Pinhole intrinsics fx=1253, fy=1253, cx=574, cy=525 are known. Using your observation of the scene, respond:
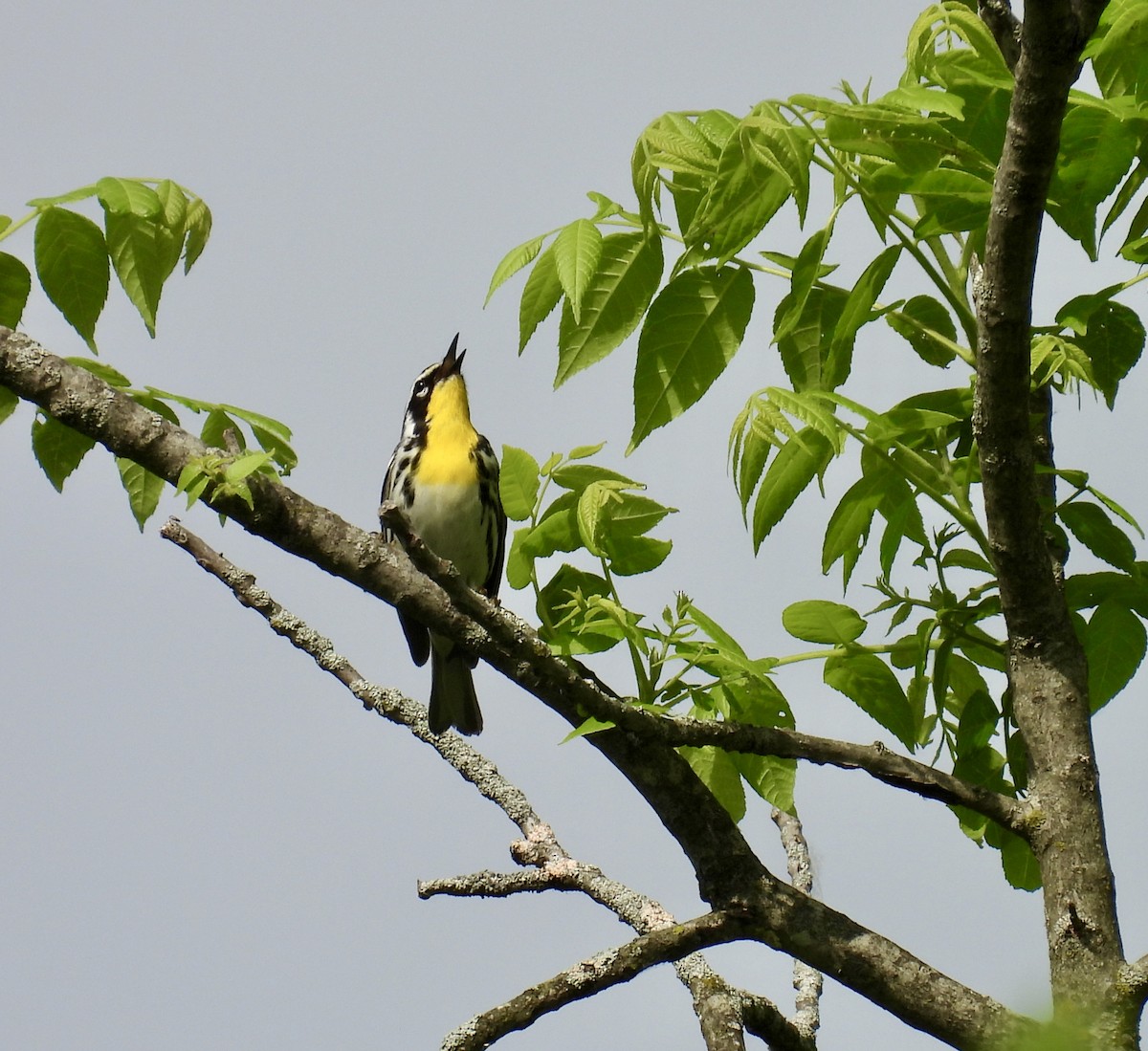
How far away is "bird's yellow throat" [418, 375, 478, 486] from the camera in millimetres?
7574

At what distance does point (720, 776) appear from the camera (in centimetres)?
298

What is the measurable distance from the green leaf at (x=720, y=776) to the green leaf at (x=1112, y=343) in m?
1.19

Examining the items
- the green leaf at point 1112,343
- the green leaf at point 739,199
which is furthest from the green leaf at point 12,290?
the green leaf at point 1112,343

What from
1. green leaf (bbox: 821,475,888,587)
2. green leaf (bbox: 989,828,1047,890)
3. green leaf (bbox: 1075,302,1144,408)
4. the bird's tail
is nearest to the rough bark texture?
green leaf (bbox: 821,475,888,587)

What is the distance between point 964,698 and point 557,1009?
1.41 metres

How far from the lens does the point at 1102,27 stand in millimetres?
2596

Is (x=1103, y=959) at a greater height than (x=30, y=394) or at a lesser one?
lesser

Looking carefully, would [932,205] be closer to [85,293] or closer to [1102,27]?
[1102,27]

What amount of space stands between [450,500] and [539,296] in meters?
4.83

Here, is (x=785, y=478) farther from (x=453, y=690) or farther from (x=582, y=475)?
(x=453, y=690)

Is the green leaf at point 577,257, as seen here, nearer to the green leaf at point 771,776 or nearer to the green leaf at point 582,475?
the green leaf at point 582,475

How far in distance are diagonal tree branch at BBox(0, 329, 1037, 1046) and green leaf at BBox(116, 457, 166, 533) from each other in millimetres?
539

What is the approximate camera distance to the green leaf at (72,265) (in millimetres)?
2939

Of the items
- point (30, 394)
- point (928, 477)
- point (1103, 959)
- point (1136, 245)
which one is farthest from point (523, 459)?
point (1103, 959)
